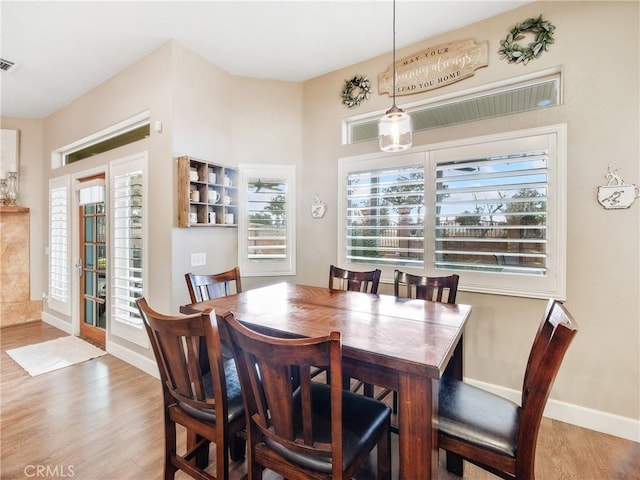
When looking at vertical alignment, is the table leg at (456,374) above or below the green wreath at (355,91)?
below

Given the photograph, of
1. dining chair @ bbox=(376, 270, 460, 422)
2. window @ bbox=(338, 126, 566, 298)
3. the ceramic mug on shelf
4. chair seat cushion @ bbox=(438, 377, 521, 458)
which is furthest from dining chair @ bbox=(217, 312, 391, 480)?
the ceramic mug on shelf

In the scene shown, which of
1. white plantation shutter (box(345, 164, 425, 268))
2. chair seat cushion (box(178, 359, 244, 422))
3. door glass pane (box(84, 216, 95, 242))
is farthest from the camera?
door glass pane (box(84, 216, 95, 242))

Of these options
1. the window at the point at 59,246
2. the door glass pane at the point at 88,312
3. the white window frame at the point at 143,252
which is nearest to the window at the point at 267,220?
the white window frame at the point at 143,252

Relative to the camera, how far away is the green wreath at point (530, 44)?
7.61 feet

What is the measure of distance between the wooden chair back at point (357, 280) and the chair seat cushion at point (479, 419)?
1.08m

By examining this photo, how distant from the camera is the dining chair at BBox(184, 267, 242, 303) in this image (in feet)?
7.29

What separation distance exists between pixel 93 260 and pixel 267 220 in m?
2.51

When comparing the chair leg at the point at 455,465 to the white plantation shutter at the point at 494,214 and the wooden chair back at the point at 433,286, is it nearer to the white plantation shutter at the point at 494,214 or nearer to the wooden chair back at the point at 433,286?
the wooden chair back at the point at 433,286

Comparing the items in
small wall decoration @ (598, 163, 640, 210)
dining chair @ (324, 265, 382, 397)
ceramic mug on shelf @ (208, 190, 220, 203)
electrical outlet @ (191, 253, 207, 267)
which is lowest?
dining chair @ (324, 265, 382, 397)

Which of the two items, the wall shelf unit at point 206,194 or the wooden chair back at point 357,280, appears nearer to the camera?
the wooden chair back at point 357,280

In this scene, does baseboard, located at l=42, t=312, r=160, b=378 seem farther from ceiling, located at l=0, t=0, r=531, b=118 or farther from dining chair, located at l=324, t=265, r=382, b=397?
ceiling, located at l=0, t=0, r=531, b=118

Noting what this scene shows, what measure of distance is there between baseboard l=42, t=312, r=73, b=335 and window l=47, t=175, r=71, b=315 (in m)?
0.15

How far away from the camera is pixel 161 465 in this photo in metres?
1.85

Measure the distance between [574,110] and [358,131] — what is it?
6.04ft
